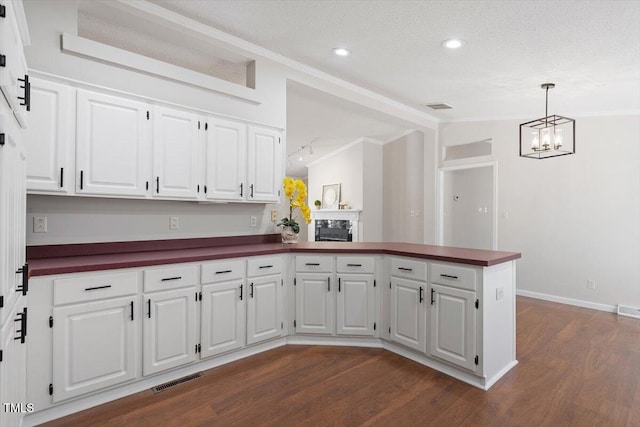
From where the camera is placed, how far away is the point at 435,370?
2689 mm

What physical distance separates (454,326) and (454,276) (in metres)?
0.38

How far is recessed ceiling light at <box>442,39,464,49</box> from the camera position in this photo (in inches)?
120

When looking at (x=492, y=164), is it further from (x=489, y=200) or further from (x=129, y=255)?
(x=129, y=255)

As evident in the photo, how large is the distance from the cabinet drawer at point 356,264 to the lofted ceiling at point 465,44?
201 centimetres

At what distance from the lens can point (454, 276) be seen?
8.42 feet

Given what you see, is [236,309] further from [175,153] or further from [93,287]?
[175,153]

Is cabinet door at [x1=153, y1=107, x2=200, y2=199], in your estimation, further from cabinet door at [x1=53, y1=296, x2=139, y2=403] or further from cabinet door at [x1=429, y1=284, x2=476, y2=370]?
cabinet door at [x1=429, y1=284, x2=476, y2=370]

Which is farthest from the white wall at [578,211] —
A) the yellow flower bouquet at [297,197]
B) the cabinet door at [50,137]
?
the cabinet door at [50,137]

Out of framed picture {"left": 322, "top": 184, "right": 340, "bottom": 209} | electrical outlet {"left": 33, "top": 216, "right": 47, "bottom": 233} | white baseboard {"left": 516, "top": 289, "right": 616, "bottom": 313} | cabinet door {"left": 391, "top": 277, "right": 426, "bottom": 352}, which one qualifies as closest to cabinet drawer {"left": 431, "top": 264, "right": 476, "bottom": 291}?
Result: cabinet door {"left": 391, "top": 277, "right": 426, "bottom": 352}

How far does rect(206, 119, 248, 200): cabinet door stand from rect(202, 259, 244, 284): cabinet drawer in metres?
0.64

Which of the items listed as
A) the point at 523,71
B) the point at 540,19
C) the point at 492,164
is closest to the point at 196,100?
the point at 540,19

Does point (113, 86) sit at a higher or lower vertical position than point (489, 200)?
higher

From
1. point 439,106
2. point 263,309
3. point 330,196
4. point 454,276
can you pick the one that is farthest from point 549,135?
point 330,196

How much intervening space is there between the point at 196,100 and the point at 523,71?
336 cm
